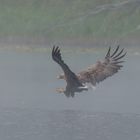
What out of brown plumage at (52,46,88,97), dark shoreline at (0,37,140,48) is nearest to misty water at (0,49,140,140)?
brown plumage at (52,46,88,97)

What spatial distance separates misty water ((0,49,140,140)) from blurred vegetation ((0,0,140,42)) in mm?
2276

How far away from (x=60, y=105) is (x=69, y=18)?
26.5 ft

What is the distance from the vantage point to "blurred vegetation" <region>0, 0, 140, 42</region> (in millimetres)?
22562

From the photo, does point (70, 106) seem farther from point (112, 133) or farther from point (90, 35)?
point (90, 35)

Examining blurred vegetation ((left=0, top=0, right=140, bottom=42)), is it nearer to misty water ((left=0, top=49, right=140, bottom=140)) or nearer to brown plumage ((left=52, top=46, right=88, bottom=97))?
misty water ((left=0, top=49, right=140, bottom=140))

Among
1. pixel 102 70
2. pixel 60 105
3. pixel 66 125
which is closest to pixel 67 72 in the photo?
pixel 102 70

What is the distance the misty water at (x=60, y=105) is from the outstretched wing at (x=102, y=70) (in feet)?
3.99

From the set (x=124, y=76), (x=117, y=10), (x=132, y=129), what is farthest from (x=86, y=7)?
(x=132, y=129)

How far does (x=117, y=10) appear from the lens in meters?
23.4

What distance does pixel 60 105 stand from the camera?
49.7 feet

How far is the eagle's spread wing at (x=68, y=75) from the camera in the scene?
10.7 meters

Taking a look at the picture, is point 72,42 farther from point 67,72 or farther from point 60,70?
point 67,72

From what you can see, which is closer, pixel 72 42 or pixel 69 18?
pixel 72 42

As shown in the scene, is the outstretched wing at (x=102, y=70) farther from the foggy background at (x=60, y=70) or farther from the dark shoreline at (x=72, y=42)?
the dark shoreline at (x=72, y=42)
